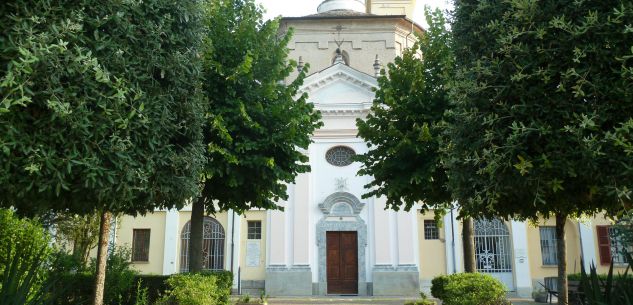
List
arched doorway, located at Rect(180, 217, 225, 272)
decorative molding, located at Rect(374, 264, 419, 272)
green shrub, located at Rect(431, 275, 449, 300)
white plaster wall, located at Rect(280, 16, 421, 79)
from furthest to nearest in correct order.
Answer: white plaster wall, located at Rect(280, 16, 421, 79) → arched doorway, located at Rect(180, 217, 225, 272) → decorative molding, located at Rect(374, 264, 419, 272) → green shrub, located at Rect(431, 275, 449, 300)

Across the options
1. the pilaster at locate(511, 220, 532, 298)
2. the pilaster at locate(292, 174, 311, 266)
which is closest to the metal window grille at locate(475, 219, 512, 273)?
the pilaster at locate(511, 220, 532, 298)

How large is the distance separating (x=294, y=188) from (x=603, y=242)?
46.6 feet

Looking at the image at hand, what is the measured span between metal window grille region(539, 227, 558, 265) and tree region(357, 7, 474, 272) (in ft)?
40.6

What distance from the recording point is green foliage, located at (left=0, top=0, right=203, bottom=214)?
5371 mm

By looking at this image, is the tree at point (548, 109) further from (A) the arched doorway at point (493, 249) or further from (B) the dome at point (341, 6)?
(B) the dome at point (341, 6)

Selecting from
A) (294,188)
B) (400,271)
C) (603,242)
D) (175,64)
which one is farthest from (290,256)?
(175,64)

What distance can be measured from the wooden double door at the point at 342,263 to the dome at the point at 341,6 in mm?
13863

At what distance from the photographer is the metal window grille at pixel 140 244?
25672 mm

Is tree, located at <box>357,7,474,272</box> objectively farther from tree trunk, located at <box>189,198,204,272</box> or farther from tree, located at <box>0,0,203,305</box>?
tree, located at <box>0,0,203,305</box>

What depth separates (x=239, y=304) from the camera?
49.8ft

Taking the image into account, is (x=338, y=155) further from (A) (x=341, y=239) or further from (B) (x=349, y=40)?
(B) (x=349, y=40)

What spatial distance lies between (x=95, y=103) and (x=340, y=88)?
19950 millimetres

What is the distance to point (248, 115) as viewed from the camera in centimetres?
1262

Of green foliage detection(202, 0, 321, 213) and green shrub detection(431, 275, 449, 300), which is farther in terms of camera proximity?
green shrub detection(431, 275, 449, 300)
